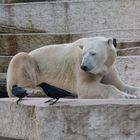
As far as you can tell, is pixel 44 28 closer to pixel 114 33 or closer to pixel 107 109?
pixel 114 33

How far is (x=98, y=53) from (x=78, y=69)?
1.46 ft

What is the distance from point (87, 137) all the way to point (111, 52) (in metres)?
2.40

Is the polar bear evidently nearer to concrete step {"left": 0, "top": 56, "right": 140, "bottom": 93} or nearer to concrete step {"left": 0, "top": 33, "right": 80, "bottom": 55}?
concrete step {"left": 0, "top": 56, "right": 140, "bottom": 93}

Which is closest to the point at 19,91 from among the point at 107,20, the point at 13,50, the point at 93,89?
the point at 93,89

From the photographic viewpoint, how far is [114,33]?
49.4 feet

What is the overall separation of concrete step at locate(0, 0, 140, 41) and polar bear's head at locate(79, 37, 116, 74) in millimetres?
11805

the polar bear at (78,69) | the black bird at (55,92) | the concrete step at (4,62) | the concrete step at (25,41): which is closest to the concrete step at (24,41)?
the concrete step at (25,41)

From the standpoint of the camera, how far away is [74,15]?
17.6 m

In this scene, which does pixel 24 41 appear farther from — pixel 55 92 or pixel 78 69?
pixel 55 92

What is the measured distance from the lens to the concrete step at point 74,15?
56.6 feet

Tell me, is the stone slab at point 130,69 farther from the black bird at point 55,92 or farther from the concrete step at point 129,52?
the black bird at point 55,92

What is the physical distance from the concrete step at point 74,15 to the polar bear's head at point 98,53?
11805 millimetres

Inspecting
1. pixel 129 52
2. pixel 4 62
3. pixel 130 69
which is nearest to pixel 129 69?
pixel 130 69

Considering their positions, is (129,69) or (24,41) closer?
(129,69)
